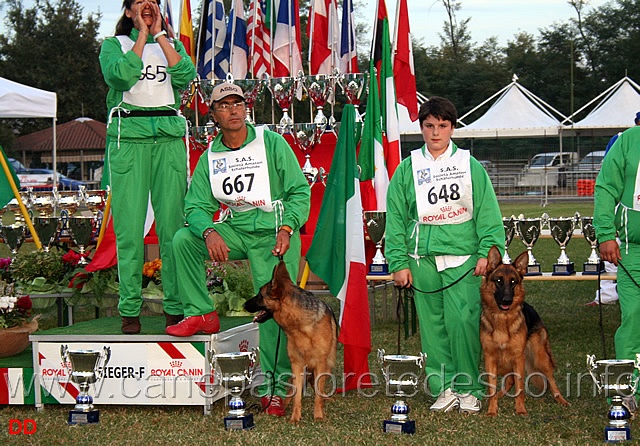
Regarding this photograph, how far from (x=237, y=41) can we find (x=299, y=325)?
580 centimetres

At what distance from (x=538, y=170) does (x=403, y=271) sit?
24.5 meters

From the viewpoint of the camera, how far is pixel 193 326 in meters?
5.43

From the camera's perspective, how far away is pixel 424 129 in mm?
5277

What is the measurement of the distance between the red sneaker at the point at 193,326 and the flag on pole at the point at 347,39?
17.4 ft

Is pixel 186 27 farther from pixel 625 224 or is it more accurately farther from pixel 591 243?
pixel 625 224

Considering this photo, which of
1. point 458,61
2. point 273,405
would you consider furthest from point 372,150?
point 458,61

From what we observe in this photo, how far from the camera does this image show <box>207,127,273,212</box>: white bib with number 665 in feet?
17.7

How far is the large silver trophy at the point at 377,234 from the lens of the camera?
800 centimetres

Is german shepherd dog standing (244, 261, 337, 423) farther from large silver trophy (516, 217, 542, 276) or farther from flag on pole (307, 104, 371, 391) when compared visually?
large silver trophy (516, 217, 542, 276)

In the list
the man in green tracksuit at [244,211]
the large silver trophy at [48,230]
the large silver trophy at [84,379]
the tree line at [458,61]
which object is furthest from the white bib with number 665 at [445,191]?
the tree line at [458,61]

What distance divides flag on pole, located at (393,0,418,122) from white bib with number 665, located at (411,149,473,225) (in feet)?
14.6

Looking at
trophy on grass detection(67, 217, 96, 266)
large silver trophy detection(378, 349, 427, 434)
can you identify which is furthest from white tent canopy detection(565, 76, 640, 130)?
large silver trophy detection(378, 349, 427, 434)

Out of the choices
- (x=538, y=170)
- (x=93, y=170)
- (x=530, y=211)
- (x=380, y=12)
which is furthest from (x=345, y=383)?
(x=93, y=170)

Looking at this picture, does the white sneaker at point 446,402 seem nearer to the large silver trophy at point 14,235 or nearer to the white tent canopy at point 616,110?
the large silver trophy at point 14,235
